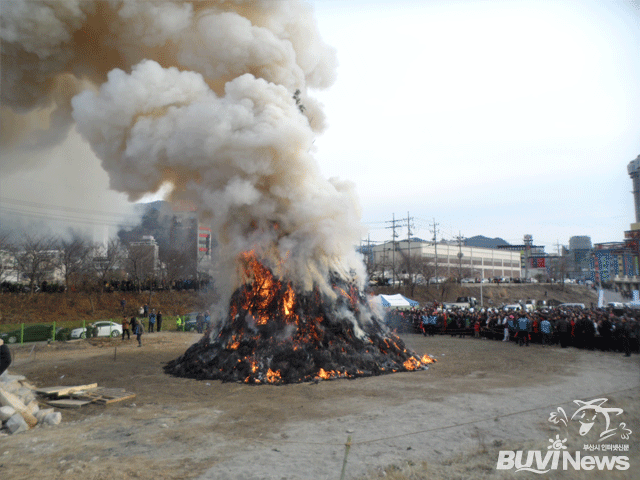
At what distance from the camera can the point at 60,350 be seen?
20.9 metres

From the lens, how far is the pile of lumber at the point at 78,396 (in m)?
9.51

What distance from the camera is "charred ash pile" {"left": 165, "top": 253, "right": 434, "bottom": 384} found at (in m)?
12.5

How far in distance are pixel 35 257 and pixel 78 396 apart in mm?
29366

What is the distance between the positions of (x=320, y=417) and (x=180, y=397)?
13.5 feet

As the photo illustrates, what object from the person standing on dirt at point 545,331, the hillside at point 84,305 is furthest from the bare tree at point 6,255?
the person standing on dirt at point 545,331

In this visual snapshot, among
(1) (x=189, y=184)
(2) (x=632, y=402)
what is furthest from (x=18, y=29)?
(2) (x=632, y=402)

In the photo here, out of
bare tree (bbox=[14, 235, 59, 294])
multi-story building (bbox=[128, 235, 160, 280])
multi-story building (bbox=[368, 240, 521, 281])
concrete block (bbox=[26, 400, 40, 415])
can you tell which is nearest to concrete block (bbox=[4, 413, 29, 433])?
concrete block (bbox=[26, 400, 40, 415])

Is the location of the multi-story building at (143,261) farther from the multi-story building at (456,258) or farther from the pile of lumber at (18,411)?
the multi-story building at (456,258)

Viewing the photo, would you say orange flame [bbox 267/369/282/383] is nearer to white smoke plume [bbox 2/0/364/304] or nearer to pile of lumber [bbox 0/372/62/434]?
white smoke plume [bbox 2/0/364/304]

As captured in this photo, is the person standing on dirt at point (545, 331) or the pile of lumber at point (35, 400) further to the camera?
the person standing on dirt at point (545, 331)

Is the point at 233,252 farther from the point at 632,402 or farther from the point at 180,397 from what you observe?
the point at 632,402

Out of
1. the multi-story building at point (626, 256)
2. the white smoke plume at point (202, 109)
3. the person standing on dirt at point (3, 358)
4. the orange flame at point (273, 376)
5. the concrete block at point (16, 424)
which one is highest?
the white smoke plume at point (202, 109)

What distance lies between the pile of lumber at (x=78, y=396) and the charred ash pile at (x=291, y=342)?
2.80 metres

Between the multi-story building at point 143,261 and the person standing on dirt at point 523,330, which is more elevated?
the multi-story building at point 143,261
